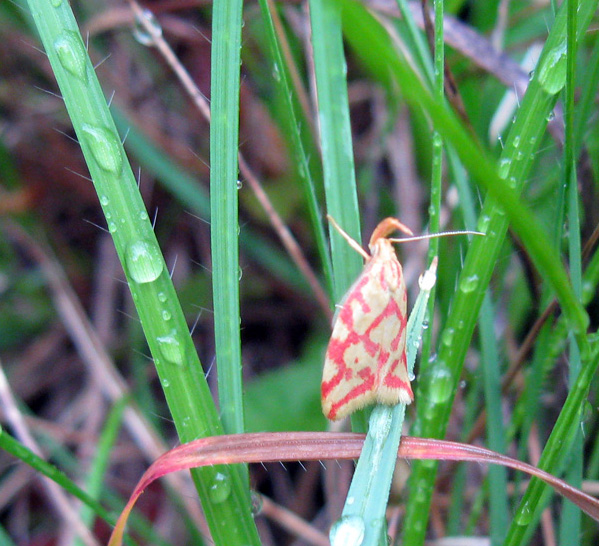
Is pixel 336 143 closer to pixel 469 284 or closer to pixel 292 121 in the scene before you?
pixel 292 121

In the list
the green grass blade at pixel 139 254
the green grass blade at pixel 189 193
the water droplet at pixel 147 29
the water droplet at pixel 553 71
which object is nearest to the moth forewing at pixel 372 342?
the green grass blade at pixel 139 254

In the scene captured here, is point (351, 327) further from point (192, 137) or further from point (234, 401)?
point (192, 137)

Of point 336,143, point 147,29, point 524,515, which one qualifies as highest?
point 147,29


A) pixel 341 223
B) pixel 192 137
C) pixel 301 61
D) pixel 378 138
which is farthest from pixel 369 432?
pixel 192 137

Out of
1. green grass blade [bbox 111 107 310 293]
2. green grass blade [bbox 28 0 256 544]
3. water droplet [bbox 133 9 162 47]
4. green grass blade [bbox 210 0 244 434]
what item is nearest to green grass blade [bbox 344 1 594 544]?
green grass blade [bbox 210 0 244 434]

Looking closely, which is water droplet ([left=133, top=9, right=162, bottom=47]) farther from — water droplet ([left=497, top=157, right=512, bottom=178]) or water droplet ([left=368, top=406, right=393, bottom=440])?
water droplet ([left=368, top=406, right=393, bottom=440])

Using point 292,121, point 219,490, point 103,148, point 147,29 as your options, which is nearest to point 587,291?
point 292,121
